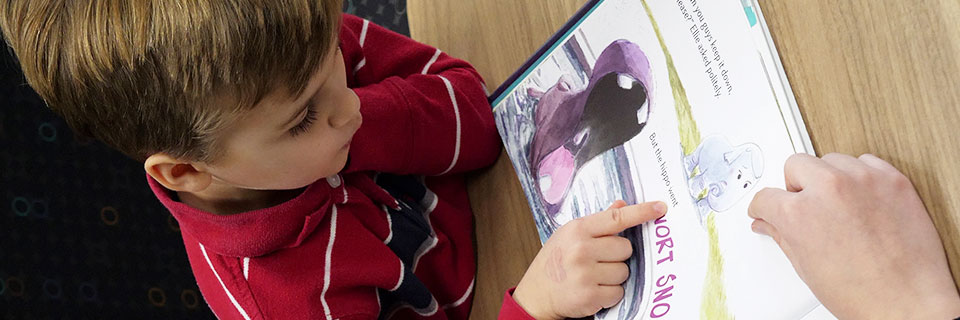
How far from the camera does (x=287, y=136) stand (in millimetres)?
597

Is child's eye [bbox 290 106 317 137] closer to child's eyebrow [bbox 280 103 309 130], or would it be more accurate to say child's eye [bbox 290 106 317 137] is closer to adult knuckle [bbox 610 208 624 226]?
child's eyebrow [bbox 280 103 309 130]

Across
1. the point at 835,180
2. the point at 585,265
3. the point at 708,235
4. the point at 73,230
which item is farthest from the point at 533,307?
the point at 73,230

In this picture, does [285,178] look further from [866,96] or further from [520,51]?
[866,96]

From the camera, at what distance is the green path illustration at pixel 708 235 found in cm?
49

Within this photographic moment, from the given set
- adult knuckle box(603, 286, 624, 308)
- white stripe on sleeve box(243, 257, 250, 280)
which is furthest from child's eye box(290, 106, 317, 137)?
adult knuckle box(603, 286, 624, 308)

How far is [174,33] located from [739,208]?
374mm

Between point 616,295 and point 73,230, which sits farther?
point 73,230

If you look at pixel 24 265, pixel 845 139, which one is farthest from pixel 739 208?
pixel 24 265

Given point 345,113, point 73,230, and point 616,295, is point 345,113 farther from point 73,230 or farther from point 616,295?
point 73,230

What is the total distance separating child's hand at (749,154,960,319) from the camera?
1.31 ft

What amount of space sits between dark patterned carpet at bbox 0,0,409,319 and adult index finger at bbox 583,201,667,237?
56 centimetres

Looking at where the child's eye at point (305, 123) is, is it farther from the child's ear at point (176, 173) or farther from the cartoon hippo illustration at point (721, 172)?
the cartoon hippo illustration at point (721, 172)

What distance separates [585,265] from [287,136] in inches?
9.7

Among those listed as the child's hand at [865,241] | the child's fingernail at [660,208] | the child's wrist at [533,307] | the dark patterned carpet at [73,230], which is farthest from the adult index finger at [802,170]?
the dark patterned carpet at [73,230]
